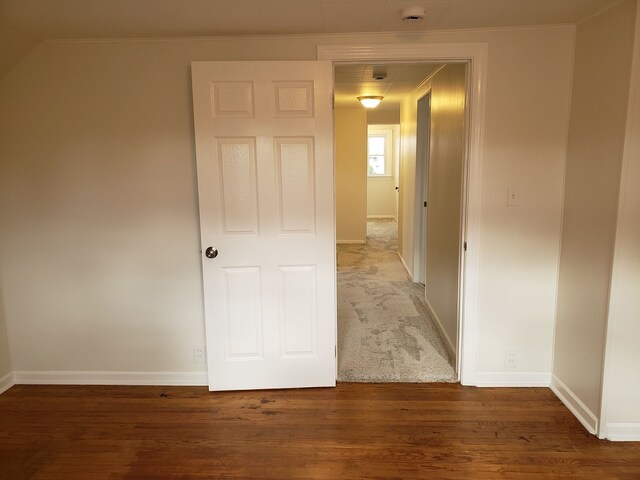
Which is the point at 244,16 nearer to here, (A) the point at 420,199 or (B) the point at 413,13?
(B) the point at 413,13

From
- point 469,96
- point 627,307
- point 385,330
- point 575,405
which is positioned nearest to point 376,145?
point 385,330

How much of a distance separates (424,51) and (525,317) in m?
1.76

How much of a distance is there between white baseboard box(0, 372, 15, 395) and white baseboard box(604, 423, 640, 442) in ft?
11.9

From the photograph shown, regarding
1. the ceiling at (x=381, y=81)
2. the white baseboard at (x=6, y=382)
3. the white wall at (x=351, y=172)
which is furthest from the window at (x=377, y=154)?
the white baseboard at (x=6, y=382)

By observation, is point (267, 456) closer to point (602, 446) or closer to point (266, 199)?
point (266, 199)

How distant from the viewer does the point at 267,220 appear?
2779 millimetres

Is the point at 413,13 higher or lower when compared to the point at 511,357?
higher

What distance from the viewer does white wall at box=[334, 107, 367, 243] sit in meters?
7.58

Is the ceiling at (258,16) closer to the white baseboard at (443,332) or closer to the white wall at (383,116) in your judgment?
the white baseboard at (443,332)

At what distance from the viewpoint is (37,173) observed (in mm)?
2881

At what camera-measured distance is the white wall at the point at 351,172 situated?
24.9ft

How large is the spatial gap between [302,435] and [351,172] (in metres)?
5.74

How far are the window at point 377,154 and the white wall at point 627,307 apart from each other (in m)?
8.86

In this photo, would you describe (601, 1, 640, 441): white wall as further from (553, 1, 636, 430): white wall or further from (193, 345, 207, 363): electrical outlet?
(193, 345, 207, 363): electrical outlet
